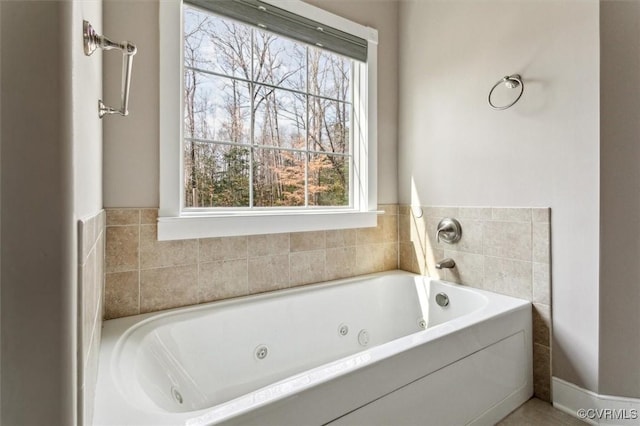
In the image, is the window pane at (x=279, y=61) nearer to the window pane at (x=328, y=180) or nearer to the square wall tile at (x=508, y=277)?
the window pane at (x=328, y=180)

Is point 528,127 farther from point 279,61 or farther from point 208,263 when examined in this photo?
point 208,263

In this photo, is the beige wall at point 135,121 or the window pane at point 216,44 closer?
the beige wall at point 135,121

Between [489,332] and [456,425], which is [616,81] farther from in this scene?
[456,425]

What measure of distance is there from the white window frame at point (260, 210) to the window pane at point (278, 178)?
8 centimetres

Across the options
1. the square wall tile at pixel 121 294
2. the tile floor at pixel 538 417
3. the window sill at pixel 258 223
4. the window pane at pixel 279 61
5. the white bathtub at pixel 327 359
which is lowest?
the tile floor at pixel 538 417

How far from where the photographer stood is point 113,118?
1476 mm

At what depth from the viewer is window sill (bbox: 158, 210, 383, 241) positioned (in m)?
1.59

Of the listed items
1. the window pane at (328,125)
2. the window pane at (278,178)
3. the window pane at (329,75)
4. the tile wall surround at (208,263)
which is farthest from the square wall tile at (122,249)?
the window pane at (329,75)

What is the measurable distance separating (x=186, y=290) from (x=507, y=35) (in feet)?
7.34

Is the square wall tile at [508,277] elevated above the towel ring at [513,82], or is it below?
below

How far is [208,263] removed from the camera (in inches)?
67.5

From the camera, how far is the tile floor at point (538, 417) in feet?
4.95

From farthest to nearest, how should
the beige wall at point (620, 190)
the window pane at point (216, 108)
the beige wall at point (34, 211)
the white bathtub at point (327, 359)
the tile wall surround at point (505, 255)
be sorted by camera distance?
the window pane at point (216, 108) → the tile wall surround at point (505, 255) → the beige wall at point (620, 190) → the white bathtub at point (327, 359) → the beige wall at point (34, 211)

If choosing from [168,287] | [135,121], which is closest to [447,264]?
[168,287]
